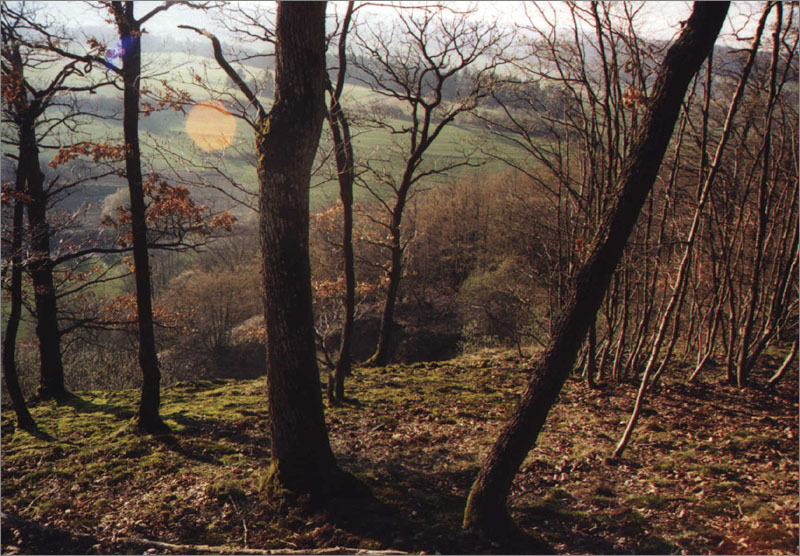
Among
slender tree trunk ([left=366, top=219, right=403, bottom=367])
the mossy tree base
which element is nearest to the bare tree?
slender tree trunk ([left=366, top=219, right=403, bottom=367])

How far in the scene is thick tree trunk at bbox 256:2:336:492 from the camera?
15.2 feet

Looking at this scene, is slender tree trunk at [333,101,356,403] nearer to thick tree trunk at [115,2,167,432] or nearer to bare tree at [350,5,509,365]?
bare tree at [350,5,509,365]

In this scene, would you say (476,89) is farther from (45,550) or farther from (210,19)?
(45,550)

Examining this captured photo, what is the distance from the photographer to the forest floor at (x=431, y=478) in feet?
14.7

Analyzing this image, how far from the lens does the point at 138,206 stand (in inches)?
302

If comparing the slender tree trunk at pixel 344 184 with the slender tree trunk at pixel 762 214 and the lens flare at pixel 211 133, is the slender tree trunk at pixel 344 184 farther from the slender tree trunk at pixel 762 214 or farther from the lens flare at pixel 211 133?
the slender tree trunk at pixel 762 214

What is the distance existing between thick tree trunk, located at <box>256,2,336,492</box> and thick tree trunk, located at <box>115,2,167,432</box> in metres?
3.57

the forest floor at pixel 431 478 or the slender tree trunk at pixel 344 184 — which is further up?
the slender tree trunk at pixel 344 184

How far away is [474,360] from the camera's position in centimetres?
1251

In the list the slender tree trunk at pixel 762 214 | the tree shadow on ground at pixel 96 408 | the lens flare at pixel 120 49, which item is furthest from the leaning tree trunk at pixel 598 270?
the tree shadow on ground at pixel 96 408

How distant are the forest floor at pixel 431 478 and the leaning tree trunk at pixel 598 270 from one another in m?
0.38

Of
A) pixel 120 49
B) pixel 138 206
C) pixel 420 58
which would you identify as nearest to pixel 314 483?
pixel 138 206

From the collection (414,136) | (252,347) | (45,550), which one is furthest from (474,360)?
(252,347)

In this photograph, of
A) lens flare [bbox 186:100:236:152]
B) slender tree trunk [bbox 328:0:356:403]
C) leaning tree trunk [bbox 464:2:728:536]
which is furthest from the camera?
slender tree trunk [bbox 328:0:356:403]
